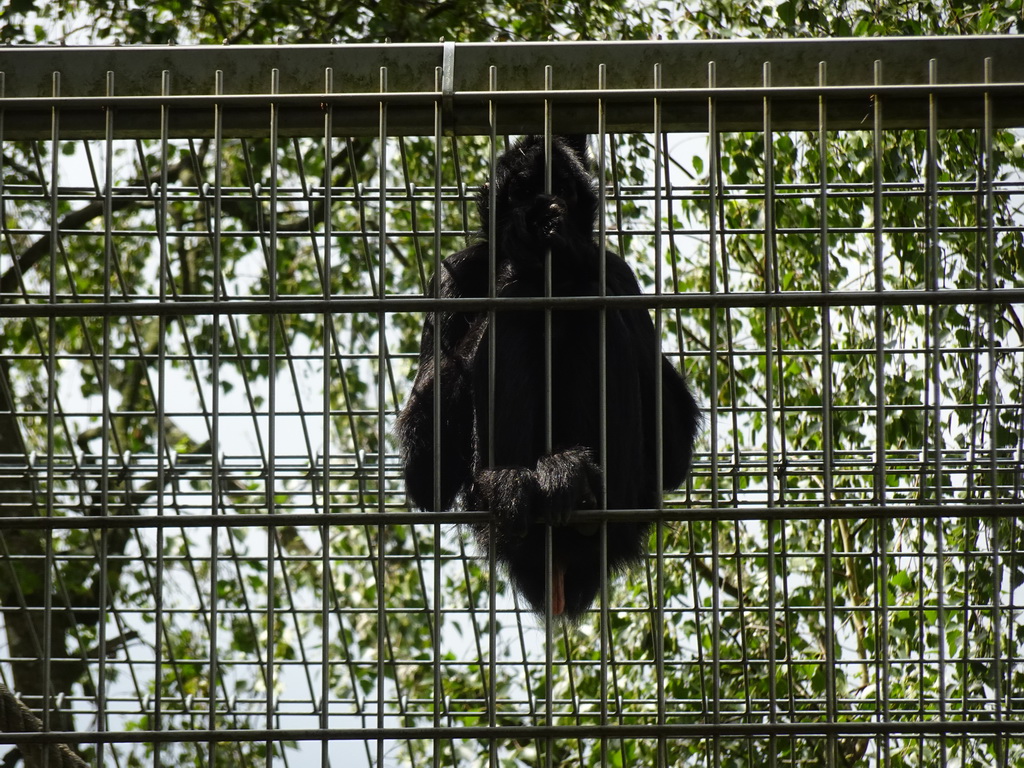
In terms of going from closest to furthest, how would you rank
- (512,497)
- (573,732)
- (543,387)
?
(573,732), (512,497), (543,387)

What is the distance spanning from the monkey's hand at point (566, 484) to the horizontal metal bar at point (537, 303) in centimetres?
45

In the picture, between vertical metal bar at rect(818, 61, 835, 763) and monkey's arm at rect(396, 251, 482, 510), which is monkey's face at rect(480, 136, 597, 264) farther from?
vertical metal bar at rect(818, 61, 835, 763)

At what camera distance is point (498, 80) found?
3078 millimetres

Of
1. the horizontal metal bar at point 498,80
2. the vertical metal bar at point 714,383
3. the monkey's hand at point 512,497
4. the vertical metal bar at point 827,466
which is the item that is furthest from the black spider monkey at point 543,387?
the vertical metal bar at point 827,466

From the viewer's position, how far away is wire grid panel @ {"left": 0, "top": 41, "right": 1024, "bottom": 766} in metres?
2.74

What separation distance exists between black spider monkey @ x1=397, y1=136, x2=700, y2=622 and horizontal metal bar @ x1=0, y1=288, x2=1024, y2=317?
0.57 m

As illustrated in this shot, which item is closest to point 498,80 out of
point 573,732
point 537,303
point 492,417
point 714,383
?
point 537,303

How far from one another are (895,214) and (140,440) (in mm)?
4980

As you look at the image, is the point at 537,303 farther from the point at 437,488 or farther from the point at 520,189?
the point at 520,189

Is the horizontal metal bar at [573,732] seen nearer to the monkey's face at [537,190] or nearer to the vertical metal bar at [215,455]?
the vertical metal bar at [215,455]

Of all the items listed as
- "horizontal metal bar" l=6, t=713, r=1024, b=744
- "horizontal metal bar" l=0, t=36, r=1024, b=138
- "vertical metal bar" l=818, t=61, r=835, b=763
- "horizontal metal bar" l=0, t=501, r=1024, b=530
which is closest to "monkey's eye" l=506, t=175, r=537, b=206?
"horizontal metal bar" l=0, t=36, r=1024, b=138

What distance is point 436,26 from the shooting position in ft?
22.8

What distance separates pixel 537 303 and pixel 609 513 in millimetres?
488

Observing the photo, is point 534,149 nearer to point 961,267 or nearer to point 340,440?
point 961,267
